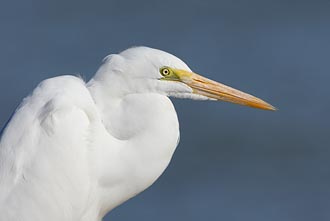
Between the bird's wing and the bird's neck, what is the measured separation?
0.09m

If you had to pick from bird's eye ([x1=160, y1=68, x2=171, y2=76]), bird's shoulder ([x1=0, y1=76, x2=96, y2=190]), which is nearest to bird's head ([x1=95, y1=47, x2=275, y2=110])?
bird's eye ([x1=160, y1=68, x2=171, y2=76])

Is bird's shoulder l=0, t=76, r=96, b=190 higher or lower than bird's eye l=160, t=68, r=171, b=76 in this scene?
lower

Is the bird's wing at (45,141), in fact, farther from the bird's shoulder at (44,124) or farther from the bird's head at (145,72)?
the bird's head at (145,72)

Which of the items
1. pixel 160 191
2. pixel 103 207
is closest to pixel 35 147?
pixel 103 207

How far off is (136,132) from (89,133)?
0.75ft

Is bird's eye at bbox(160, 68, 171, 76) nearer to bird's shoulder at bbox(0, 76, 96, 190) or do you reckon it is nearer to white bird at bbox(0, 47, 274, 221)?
white bird at bbox(0, 47, 274, 221)

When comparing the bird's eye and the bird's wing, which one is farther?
the bird's eye

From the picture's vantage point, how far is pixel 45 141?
18.1ft

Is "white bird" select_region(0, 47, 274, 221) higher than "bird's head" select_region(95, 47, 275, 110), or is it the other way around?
"bird's head" select_region(95, 47, 275, 110)

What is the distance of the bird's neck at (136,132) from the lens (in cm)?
558

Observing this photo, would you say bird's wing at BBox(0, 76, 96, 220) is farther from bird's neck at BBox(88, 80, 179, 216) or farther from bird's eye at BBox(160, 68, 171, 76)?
bird's eye at BBox(160, 68, 171, 76)

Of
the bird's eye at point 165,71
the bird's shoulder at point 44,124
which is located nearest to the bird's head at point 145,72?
the bird's eye at point 165,71

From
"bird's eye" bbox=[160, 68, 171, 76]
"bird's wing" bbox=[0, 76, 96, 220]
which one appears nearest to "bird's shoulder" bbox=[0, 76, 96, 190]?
"bird's wing" bbox=[0, 76, 96, 220]

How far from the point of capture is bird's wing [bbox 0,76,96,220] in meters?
5.45
